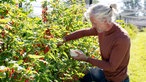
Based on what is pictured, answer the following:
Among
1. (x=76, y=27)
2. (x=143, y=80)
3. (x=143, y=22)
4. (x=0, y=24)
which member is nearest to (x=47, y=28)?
(x=0, y=24)

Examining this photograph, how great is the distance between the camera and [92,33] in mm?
3996

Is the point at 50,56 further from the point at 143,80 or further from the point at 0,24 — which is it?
the point at 143,80

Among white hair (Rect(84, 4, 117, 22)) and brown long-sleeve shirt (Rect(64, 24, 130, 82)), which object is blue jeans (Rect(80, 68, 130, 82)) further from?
white hair (Rect(84, 4, 117, 22))

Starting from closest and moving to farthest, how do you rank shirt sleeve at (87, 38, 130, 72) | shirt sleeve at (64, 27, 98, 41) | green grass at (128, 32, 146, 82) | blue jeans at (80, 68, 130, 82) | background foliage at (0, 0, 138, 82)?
background foliage at (0, 0, 138, 82) < shirt sleeve at (87, 38, 130, 72) < shirt sleeve at (64, 27, 98, 41) < blue jeans at (80, 68, 130, 82) < green grass at (128, 32, 146, 82)

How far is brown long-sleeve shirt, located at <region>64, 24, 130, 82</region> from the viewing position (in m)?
3.44

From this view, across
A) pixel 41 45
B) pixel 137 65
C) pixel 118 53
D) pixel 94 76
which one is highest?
pixel 41 45

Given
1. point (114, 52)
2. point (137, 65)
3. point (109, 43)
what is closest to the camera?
point (114, 52)

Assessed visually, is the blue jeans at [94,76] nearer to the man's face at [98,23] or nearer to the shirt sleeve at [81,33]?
the shirt sleeve at [81,33]

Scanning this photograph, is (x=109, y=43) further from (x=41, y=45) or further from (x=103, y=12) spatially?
(x=41, y=45)

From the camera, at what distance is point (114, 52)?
11.3ft

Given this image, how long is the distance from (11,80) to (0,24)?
40 cm

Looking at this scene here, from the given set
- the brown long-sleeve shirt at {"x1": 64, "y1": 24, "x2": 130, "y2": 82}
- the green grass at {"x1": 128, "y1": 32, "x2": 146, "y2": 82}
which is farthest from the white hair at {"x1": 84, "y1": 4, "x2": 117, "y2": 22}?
the green grass at {"x1": 128, "y1": 32, "x2": 146, "y2": 82}

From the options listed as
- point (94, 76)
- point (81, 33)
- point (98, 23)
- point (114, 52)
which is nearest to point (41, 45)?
point (98, 23)

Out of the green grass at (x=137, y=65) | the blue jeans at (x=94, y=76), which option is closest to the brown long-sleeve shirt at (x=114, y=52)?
the blue jeans at (x=94, y=76)
